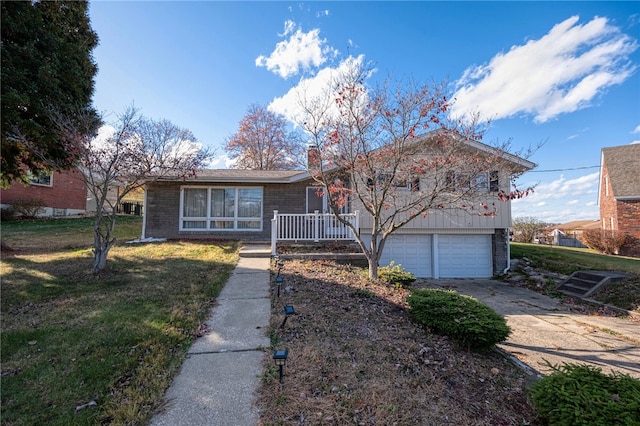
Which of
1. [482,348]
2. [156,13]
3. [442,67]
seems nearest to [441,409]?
[482,348]

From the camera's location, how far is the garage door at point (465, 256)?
12.0 m

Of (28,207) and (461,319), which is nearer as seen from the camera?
(461,319)

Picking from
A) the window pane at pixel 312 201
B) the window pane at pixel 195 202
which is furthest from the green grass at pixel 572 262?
the window pane at pixel 195 202

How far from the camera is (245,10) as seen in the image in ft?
28.7

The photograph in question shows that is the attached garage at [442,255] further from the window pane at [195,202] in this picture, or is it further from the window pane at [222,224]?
the window pane at [195,202]

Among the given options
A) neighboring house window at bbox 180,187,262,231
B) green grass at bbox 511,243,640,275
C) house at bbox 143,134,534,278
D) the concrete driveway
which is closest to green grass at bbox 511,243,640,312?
green grass at bbox 511,243,640,275

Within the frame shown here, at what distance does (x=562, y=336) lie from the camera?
226 inches

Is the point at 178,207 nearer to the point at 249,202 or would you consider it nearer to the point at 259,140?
the point at 249,202

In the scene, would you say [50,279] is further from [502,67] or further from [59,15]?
[502,67]

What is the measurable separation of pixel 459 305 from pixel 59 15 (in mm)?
12919

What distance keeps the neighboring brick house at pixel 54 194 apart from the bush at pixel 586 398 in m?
22.2

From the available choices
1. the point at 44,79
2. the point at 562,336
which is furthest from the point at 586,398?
the point at 44,79

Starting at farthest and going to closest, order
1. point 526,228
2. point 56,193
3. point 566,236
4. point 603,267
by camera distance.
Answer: point 56,193 < point 526,228 < point 566,236 < point 603,267

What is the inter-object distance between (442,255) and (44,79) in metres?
14.1
